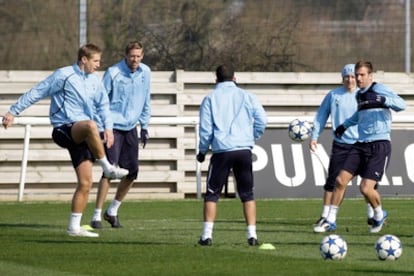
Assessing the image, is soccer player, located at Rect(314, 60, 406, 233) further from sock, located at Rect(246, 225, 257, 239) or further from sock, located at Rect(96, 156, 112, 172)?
sock, located at Rect(96, 156, 112, 172)

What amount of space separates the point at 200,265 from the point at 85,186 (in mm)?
3211

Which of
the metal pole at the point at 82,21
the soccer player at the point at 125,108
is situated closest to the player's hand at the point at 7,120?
the soccer player at the point at 125,108

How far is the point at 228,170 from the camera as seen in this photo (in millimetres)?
14727

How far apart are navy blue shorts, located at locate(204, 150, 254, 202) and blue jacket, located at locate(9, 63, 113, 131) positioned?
1.92 metres

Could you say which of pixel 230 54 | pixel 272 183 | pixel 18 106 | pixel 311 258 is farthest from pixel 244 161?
pixel 230 54

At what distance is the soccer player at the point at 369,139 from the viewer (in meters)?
16.2

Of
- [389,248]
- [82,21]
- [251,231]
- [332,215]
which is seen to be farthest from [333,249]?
[82,21]

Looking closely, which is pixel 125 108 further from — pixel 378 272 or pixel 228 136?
pixel 378 272

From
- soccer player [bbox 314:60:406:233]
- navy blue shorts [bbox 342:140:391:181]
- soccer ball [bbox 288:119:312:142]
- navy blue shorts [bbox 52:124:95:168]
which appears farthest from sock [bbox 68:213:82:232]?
soccer ball [bbox 288:119:312:142]

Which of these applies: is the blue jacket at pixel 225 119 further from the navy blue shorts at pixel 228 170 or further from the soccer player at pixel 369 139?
the soccer player at pixel 369 139

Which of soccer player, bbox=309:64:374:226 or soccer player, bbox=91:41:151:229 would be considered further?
soccer player, bbox=309:64:374:226

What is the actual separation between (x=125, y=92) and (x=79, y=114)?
166 centimetres

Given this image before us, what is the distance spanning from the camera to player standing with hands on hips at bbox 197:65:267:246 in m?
14.6

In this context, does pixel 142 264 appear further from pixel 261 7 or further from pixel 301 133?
pixel 261 7
